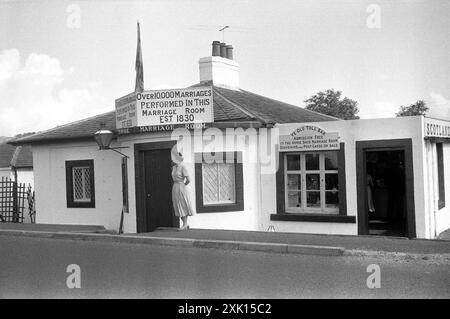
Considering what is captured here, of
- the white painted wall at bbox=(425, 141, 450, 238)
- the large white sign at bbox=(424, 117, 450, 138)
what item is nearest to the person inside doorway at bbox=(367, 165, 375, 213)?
the white painted wall at bbox=(425, 141, 450, 238)

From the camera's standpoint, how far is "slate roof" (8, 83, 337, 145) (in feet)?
48.7

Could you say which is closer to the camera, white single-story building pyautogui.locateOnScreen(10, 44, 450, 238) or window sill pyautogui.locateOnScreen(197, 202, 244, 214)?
white single-story building pyautogui.locateOnScreen(10, 44, 450, 238)

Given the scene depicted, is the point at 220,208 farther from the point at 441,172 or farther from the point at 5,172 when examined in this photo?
the point at 5,172

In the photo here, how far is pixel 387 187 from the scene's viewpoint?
50.6ft

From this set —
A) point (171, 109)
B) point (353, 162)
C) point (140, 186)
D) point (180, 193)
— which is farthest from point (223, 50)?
point (180, 193)

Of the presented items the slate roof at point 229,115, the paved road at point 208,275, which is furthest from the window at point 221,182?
the paved road at point 208,275

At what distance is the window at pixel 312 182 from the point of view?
1399cm

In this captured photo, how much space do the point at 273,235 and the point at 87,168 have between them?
288 inches

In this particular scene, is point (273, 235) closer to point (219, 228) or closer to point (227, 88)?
point (219, 228)

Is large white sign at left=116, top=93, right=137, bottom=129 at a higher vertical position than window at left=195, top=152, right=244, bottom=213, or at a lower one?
higher

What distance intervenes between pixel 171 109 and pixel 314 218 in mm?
4547

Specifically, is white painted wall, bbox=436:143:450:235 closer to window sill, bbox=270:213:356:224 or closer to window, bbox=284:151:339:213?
window sill, bbox=270:213:356:224

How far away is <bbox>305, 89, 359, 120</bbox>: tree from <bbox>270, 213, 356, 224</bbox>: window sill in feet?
88.7

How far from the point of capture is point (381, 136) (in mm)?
13203
